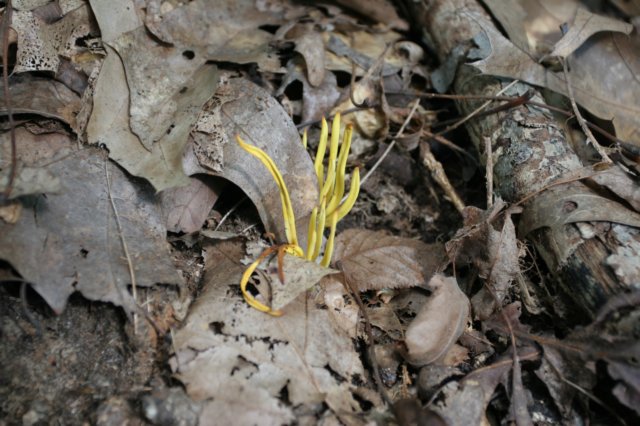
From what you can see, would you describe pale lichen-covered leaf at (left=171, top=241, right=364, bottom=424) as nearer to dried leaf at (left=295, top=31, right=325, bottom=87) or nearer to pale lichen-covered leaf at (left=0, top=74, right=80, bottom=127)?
pale lichen-covered leaf at (left=0, top=74, right=80, bottom=127)

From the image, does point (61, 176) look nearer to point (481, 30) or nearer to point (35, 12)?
point (35, 12)

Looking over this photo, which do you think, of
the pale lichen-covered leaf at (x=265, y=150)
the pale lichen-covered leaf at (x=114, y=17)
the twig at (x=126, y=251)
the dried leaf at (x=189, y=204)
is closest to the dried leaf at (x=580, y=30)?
the pale lichen-covered leaf at (x=265, y=150)

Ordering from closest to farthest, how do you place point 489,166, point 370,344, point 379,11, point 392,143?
point 370,344
point 489,166
point 392,143
point 379,11

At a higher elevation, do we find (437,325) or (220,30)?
(220,30)

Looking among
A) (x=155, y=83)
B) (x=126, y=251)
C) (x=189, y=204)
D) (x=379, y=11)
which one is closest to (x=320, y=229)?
(x=189, y=204)

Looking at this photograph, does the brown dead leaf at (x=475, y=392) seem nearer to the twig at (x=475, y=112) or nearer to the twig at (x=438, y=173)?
the twig at (x=438, y=173)

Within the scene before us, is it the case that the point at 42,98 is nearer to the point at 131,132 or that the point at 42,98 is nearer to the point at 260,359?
the point at 131,132
